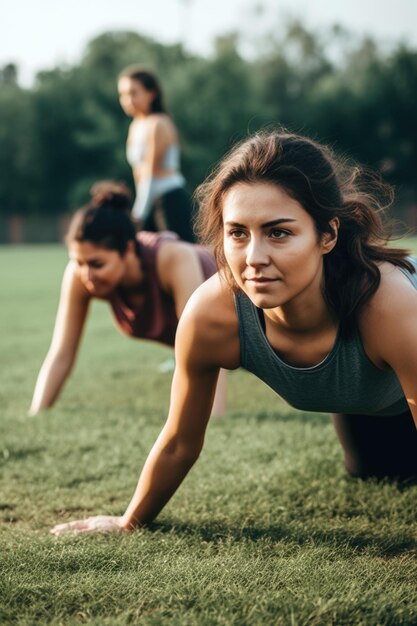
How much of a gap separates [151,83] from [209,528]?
501 centimetres

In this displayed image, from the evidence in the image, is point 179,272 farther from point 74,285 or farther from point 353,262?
point 353,262

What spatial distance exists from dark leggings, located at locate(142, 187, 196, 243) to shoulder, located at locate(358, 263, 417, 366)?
492 cm

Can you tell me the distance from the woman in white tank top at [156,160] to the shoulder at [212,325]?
461cm

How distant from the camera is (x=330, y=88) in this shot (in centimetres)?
5044

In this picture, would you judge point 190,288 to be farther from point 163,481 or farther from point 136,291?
point 163,481

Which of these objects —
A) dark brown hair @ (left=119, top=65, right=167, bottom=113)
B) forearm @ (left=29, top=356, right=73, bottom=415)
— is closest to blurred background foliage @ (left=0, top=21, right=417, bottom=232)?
dark brown hair @ (left=119, top=65, right=167, bottom=113)

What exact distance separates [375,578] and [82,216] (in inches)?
113

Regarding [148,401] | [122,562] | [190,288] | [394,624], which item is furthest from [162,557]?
[148,401]

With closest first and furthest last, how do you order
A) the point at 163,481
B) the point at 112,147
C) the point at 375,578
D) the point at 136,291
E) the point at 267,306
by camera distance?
1. the point at 267,306
2. the point at 375,578
3. the point at 163,481
4. the point at 136,291
5. the point at 112,147

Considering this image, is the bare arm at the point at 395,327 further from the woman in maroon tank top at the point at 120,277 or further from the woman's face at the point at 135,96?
the woman's face at the point at 135,96

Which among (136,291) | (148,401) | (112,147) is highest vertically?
(112,147)

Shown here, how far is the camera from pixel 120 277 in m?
4.95

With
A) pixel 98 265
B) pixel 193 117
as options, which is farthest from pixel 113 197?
pixel 193 117

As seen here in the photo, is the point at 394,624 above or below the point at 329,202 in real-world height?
below
